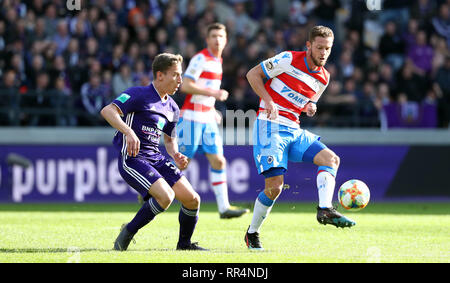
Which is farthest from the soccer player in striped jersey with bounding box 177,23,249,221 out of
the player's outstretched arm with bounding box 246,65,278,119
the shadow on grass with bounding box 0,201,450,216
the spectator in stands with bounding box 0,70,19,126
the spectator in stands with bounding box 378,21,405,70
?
the spectator in stands with bounding box 378,21,405,70

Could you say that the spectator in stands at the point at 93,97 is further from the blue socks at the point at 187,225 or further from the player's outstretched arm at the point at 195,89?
the blue socks at the point at 187,225

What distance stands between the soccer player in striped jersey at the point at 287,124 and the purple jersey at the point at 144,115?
103 centimetres

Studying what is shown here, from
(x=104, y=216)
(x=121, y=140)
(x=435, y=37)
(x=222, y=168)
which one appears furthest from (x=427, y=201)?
(x=121, y=140)

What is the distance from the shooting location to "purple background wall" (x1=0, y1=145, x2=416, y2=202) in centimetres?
1470

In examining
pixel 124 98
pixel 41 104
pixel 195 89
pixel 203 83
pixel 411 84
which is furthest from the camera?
pixel 411 84

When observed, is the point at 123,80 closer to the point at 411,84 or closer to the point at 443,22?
the point at 411,84

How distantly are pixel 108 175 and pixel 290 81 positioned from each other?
7.11m

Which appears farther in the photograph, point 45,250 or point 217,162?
point 217,162

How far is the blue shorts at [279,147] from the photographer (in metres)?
8.29

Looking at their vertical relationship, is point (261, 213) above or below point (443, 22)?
below

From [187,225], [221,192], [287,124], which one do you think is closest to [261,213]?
[187,225]

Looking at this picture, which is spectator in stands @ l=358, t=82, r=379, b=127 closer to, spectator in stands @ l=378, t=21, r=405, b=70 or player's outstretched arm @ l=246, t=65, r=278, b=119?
spectator in stands @ l=378, t=21, r=405, b=70

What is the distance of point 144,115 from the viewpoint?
8.07 m
